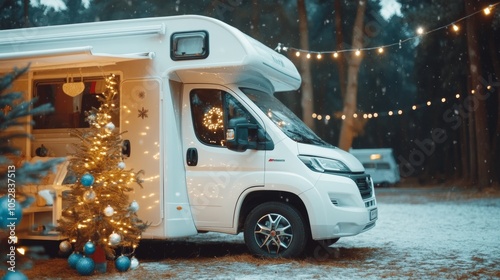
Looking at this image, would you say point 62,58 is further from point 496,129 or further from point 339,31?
point 496,129

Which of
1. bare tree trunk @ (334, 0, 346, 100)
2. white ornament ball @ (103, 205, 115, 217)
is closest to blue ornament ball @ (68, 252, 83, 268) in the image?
white ornament ball @ (103, 205, 115, 217)

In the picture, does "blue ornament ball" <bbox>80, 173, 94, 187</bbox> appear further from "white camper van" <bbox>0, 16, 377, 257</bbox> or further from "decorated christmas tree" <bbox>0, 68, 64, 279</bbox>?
"decorated christmas tree" <bbox>0, 68, 64, 279</bbox>

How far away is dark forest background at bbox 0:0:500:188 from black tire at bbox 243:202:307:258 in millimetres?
9771

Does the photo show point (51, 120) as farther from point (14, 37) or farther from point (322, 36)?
point (322, 36)

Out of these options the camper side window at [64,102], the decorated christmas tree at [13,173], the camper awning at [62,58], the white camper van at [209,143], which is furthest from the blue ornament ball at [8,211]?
the camper side window at [64,102]

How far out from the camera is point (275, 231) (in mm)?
7324

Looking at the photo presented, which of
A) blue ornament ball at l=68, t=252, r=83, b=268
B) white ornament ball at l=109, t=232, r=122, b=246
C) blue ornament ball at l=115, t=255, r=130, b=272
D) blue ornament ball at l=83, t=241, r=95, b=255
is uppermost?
white ornament ball at l=109, t=232, r=122, b=246

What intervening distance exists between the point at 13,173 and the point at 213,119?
4720 millimetres

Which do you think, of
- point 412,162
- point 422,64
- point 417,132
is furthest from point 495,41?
point 412,162

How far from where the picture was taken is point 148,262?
7652 millimetres

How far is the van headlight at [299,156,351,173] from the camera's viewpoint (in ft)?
23.7

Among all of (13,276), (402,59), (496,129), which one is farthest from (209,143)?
(402,59)

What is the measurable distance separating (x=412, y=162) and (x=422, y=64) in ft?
36.2

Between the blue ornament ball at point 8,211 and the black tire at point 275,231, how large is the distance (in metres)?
4.30
